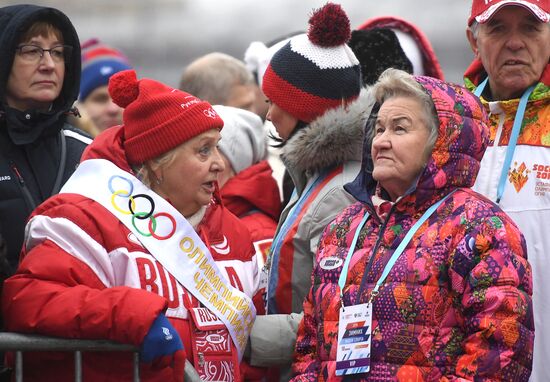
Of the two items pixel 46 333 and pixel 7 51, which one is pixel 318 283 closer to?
pixel 46 333

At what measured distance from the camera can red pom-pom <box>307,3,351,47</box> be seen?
235 inches

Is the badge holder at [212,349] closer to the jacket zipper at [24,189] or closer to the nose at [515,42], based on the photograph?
the jacket zipper at [24,189]

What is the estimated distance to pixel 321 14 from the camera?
5.97 metres

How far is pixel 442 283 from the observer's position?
4.66 meters

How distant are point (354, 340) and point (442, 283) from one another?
38cm

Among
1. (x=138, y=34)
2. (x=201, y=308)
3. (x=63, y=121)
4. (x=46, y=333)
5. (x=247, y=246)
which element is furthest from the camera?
(x=138, y=34)

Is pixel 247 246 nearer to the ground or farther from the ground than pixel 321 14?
nearer to the ground

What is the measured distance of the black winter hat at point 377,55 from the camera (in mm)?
6711

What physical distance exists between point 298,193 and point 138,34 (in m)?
10.6

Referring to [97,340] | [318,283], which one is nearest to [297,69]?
[318,283]

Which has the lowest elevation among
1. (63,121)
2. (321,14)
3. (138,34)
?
(138,34)

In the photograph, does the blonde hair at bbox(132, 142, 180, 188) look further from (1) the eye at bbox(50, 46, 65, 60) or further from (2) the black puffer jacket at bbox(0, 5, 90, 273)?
(1) the eye at bbox(50, 46, 65, 60)

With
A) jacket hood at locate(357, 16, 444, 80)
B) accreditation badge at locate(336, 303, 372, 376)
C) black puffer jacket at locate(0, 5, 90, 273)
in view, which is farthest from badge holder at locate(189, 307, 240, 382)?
jacket hood at locate(357, 16, 444, 80)

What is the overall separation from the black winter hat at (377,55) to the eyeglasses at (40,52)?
156 centimetres
